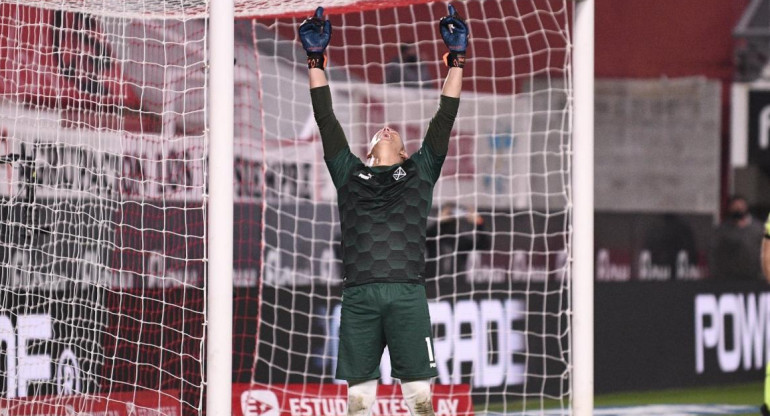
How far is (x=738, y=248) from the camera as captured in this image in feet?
44.8

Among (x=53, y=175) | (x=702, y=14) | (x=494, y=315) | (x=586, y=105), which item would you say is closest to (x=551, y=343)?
(x=494, y=315)

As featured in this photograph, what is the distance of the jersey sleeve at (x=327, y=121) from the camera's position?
598 cm

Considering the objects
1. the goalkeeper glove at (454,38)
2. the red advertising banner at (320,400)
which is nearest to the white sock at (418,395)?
the goalkeeper glove at (454,38)

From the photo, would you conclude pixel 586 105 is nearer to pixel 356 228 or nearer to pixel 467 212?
pixel 356 228

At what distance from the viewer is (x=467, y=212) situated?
1093cm

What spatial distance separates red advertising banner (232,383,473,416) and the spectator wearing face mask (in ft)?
18.9

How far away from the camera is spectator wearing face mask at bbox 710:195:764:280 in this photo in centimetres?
1356

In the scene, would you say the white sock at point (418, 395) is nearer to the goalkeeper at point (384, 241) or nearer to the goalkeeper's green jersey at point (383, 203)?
the goalkeeper at point (384, 241)

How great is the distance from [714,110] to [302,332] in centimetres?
1148

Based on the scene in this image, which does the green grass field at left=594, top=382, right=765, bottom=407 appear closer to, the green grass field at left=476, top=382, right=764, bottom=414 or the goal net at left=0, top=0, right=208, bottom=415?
the green grass field at left=476, top=382, right=764, bottom=414

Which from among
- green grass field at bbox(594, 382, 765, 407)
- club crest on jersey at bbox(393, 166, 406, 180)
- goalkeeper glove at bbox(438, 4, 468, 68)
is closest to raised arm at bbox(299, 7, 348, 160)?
club crest on jersey at bbox(393, 166, 406, 180)

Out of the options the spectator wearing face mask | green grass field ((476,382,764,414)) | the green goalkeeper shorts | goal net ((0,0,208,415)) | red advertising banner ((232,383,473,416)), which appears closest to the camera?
the green goalkeeper shorts

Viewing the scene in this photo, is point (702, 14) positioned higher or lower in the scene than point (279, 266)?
higher

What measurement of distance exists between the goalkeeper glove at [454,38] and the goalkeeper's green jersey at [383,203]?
216 mm
